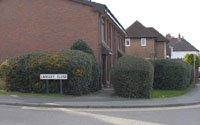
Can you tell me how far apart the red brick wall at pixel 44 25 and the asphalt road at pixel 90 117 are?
1143cm

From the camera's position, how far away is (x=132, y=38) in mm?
62625

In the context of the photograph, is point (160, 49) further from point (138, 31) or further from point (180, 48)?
point (180, 48)

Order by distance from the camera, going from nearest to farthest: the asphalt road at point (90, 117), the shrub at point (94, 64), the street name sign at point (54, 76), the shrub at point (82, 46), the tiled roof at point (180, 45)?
the asphalt road at point (90, 117)
the street name sign at point (54, 76)
the shrub at point (94, 64)
the shrub at point (82, 46)
the tiled roof at point (180, 45)

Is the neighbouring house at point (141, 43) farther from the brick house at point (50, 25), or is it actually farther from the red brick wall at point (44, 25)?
the red brick wall at point (44, 25)

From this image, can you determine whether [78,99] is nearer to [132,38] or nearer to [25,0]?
[25,0]

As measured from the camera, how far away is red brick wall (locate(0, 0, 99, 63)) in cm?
2864

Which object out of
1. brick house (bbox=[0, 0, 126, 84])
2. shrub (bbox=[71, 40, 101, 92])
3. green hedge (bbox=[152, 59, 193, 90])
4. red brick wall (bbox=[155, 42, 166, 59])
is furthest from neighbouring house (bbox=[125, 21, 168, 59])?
shrub (bbox=[71, 40, 101, 92])

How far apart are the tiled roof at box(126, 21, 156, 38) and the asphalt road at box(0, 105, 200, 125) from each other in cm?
4458

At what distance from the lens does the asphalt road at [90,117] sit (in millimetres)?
13711

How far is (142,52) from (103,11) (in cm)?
3457

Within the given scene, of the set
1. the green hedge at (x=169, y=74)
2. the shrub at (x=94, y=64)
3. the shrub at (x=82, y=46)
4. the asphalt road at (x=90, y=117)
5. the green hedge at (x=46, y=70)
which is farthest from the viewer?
the green hedge at (x=169, y=74)

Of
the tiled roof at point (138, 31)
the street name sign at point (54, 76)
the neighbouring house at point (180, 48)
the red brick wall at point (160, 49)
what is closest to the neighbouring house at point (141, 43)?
the tiled roof at point (138, 31)

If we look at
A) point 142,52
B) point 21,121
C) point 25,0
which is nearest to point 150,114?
point 21,121

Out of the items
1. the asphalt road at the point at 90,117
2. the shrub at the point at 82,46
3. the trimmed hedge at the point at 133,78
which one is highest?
A: the shrub at the point at 82,46
